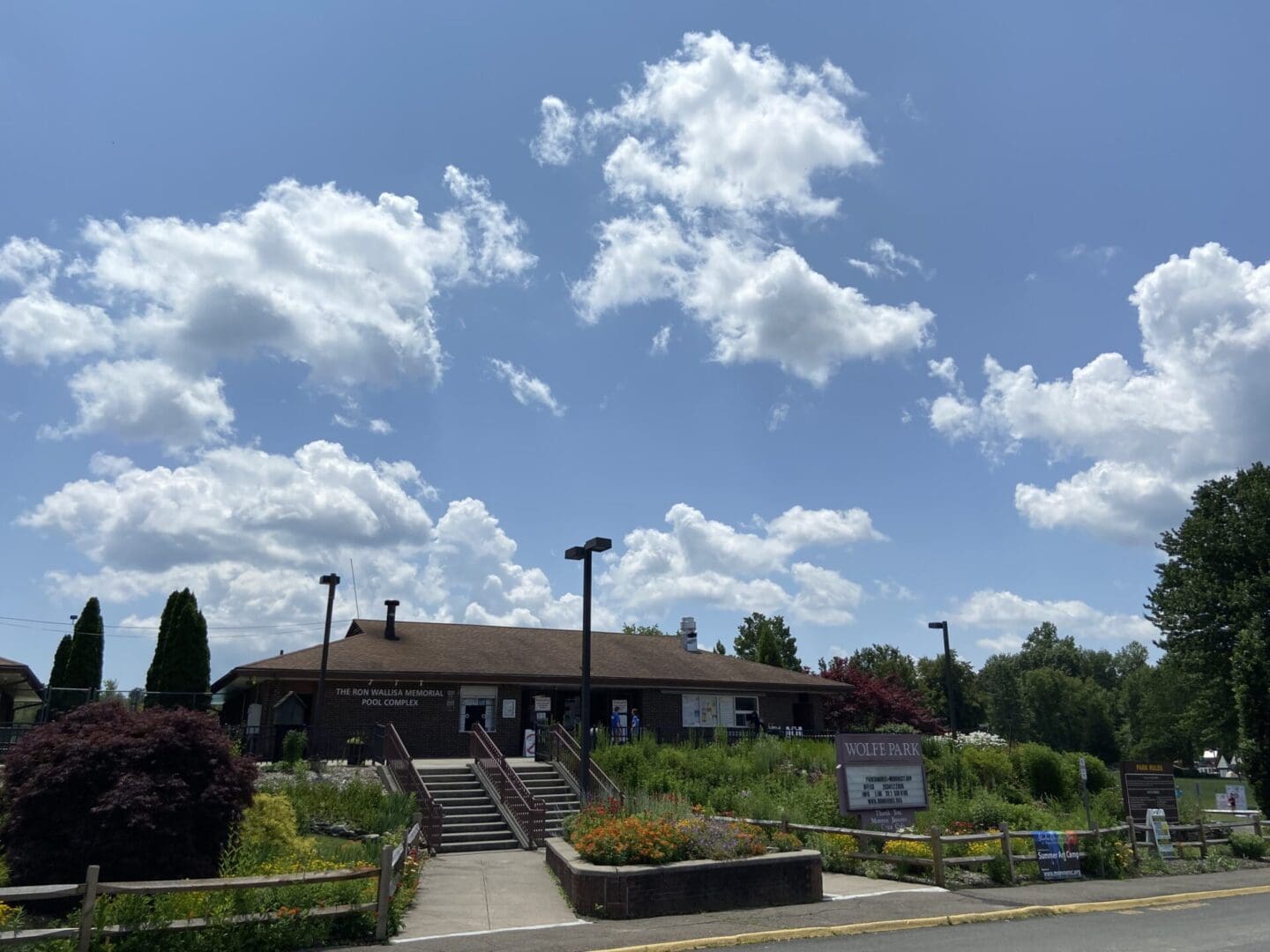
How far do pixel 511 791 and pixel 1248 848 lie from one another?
16.1 metres

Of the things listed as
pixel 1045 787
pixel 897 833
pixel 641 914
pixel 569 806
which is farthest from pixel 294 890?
pixel 1045 787

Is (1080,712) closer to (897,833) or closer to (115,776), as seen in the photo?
(897,833)

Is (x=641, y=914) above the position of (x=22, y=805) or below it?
below

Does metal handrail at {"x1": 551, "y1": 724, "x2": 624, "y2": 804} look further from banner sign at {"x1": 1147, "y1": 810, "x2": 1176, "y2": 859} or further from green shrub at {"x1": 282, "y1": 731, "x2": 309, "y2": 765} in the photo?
banner sign at {"x1": 1147, "y1": 810, "x2": 1176, "y2": 859}

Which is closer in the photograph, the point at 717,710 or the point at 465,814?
the point at 465,814

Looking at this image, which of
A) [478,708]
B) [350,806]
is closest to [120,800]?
[350,806]

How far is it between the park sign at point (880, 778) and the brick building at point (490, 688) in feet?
36.0

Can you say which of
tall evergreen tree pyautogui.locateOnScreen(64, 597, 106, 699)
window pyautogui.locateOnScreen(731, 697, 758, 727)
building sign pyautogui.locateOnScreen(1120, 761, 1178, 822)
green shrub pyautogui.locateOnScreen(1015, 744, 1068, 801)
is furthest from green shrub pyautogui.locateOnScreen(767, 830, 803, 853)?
tall evergreen tree pyautogui.locateOnScreen(64, 597, 106, 699)

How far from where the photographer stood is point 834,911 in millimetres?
11828

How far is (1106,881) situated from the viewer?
15.7m

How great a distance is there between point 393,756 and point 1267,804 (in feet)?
77.0

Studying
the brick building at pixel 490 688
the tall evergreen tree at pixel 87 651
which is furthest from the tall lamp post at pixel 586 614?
the tall evergreen tree at pixel 87 651

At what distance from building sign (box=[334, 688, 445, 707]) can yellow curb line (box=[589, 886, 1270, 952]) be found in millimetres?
19558

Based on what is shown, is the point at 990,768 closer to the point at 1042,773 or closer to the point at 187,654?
the point at 1042,773
